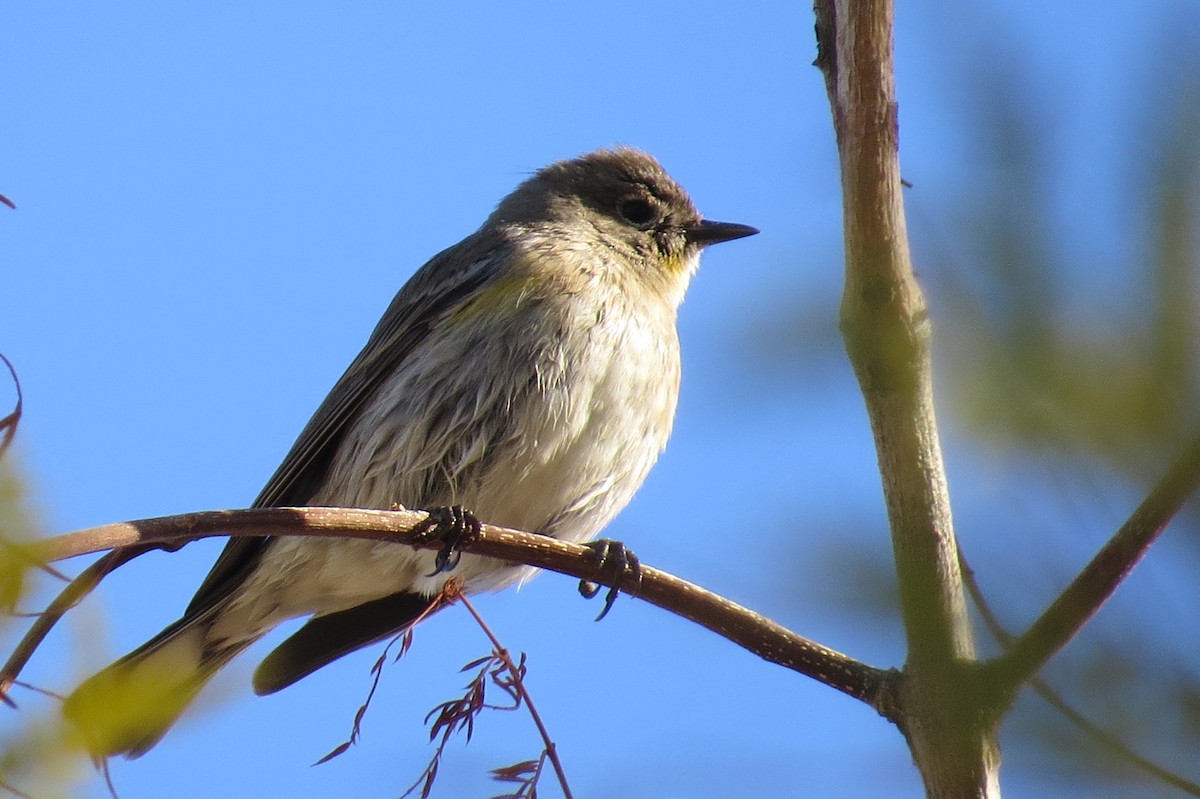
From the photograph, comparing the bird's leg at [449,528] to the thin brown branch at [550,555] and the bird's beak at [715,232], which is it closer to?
the thin brown branch at [550,555]

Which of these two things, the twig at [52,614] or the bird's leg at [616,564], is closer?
the twig at [52,614]

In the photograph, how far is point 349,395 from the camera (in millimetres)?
5840

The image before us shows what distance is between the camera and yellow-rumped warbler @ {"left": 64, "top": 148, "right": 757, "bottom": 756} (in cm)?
517

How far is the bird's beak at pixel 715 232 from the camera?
6.73 metres

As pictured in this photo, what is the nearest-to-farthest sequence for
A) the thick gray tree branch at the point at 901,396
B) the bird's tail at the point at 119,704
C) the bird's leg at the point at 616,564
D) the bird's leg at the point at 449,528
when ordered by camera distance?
the bird's tail at the point at 119,704 → the thick gray tree branch at the point at 901,396 → the bird's leg at the point at 616,564 → the bird's leg at the point at 449,528

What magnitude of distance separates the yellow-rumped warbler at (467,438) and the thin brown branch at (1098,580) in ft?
11.5

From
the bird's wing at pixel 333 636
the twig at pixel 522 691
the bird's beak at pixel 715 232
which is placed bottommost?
the bird's wing at pixel 333 636

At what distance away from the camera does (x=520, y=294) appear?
17.7 feet

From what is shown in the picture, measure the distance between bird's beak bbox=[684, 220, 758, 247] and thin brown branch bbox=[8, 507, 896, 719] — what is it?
3123mm

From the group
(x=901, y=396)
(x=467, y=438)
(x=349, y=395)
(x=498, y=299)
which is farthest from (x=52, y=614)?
(x=349, y=395)

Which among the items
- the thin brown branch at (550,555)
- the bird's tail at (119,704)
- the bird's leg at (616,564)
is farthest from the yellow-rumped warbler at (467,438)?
the bird's tail at (119,704)

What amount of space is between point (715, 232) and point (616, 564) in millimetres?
2936

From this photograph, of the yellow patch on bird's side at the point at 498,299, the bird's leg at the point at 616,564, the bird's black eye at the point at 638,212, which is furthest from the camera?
the bird's black eye at the point at 638,212

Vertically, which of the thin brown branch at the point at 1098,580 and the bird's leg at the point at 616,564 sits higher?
the thin brown branch at the point at 1098,580
